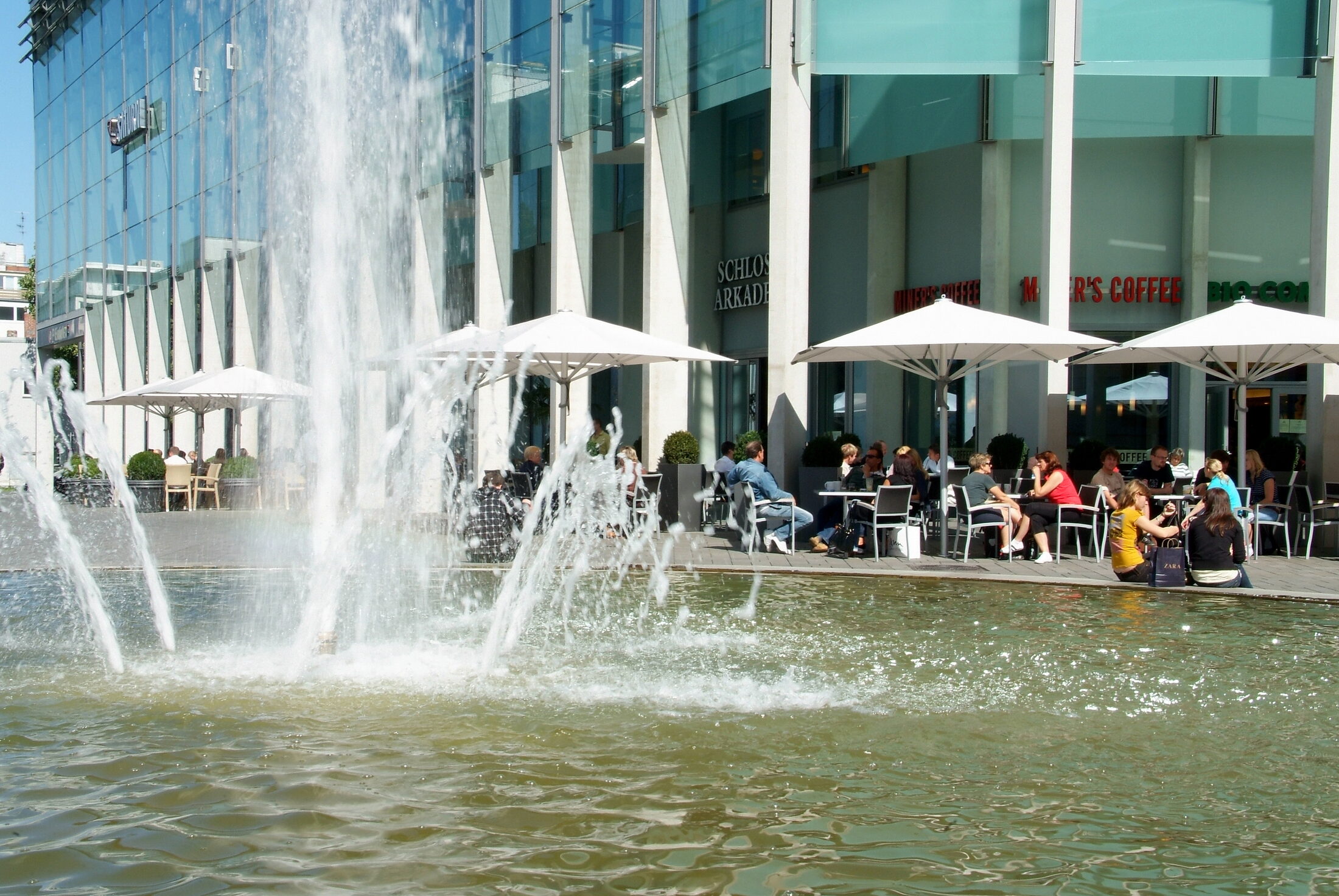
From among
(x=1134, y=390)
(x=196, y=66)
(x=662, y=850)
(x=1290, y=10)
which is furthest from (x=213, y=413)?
Result: (x=662, y=850)

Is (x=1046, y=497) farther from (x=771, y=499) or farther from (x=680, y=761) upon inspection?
(x=680, y=761)

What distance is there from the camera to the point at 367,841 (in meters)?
4.55

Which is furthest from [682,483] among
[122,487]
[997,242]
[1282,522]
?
[122,487]

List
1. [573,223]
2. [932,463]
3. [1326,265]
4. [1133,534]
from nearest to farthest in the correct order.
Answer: [1133,534] → [1326,265] → [932,463] → [573,223]

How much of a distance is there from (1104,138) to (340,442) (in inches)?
602

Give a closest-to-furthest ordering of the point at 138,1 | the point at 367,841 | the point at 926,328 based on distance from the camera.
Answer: the point at 367,841
the point at 926,328
the point at 138,1

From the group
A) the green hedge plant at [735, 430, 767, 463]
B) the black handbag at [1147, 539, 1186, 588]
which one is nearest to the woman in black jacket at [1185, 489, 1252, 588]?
the black handbag at [1147, 539, 1186, 588]

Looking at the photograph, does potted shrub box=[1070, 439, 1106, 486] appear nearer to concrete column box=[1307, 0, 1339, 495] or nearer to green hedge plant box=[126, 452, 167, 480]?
concrete column box=[1307, 0, 1339, 495]

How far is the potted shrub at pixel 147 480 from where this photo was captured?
25031 mm

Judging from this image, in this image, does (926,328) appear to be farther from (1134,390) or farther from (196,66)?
(196,66)

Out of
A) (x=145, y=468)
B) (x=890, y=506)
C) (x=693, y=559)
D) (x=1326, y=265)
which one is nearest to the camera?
(x=693, y=559)

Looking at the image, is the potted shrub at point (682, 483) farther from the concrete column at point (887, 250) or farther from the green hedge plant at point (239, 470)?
the green hedge plant at point (239, 470)

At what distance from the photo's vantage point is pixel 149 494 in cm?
2519

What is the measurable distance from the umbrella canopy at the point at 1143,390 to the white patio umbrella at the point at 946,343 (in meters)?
6.31
